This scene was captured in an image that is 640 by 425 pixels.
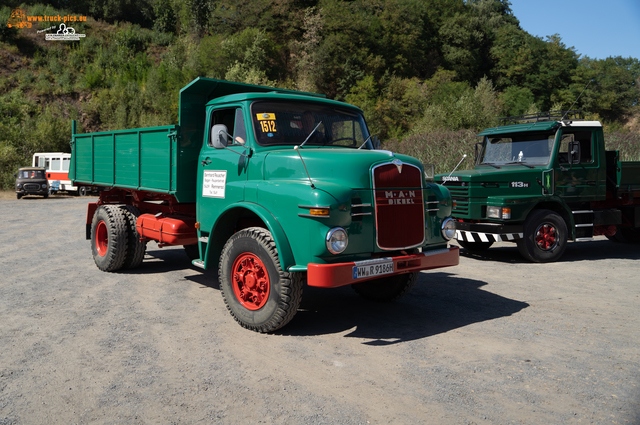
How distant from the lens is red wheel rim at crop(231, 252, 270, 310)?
200 inches

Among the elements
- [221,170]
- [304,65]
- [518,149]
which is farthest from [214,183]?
[304,65]

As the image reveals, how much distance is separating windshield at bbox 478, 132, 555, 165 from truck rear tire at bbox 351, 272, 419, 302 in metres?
5.02

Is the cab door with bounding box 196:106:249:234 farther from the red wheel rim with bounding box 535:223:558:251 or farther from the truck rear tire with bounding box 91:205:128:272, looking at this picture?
the red wheel rim with bounding box 535:223:558:251

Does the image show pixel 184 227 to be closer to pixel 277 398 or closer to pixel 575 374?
pixel 277 398

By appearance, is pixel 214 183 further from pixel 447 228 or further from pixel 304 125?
pixel 447 228

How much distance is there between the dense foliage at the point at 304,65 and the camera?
1783 inches

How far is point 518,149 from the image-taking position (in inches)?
392

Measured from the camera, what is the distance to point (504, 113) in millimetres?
53094

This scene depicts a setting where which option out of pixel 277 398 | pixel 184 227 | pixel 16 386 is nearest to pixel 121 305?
pixel 184 227

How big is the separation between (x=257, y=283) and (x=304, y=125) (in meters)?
2.02

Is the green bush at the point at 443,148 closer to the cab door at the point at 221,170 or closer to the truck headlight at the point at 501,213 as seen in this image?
the truck headlight at the point at 501,213

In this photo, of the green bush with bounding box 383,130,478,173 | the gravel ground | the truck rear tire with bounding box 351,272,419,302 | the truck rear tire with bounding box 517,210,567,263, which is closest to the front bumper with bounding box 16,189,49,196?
the green bush with bounding box 383,130,478,173

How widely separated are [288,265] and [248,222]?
141 centimetres

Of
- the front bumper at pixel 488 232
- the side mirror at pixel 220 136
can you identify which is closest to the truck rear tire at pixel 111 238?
the side mirror at pixel 220 136
